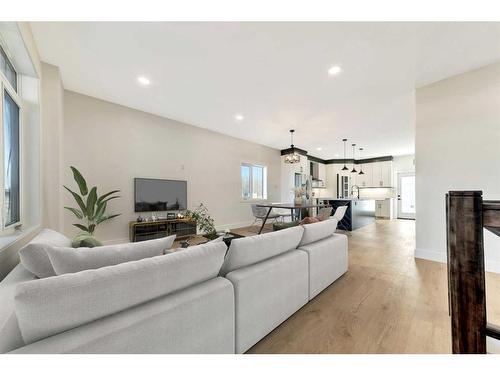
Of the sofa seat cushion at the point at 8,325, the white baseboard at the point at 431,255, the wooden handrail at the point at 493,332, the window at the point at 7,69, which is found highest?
the window at the point at 7,69

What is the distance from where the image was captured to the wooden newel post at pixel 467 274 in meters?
0.64

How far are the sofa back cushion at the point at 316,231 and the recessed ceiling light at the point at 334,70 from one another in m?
1.97

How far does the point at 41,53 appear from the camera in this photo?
8.07 ft

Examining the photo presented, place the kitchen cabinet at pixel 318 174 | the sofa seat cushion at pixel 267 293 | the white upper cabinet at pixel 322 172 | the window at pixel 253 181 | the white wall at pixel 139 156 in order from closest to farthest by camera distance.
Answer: the sofa seat cushion at pixel 267 293
the white wall at pixel 139 156
the window at pixel 253 181
the kitchen cabinet at pixel 318 174
the white upper cabinet at pixel 322 172

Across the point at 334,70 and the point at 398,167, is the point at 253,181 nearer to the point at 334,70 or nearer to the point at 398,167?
the point at 334,70

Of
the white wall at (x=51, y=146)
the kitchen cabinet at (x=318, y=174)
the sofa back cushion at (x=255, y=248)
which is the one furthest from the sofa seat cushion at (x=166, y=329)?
the kitchen cabinet at (x=318, y=174)

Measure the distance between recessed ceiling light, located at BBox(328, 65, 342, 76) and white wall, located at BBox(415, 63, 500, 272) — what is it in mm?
1594

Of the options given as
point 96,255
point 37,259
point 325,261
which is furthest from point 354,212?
point 37,259

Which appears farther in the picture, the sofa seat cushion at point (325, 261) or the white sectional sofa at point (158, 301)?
the sofa seat cushion at point (325, 261)

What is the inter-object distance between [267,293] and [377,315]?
1091 mm

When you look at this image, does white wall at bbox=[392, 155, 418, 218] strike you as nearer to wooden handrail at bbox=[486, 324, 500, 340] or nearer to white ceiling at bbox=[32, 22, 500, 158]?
white ceiling at bbox=[32, 22, 500, 158]

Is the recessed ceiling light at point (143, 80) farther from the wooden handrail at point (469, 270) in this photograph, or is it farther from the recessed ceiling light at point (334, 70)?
the wooden handrail at point (469, 270)
